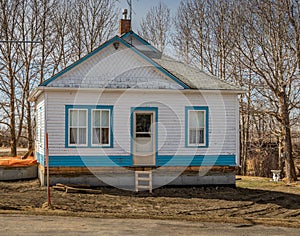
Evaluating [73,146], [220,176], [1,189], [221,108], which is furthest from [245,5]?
[1,189]

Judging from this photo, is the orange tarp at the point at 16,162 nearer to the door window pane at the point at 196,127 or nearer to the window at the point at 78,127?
the window at the point at 78,127

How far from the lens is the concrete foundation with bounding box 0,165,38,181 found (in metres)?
18.4

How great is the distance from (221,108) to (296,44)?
21.6 ft

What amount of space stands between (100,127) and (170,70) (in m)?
4.68

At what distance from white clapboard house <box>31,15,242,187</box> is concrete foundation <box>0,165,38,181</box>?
7.05 ft

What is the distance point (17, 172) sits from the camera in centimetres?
1861

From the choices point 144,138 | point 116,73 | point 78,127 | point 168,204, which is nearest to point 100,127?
point 78,127

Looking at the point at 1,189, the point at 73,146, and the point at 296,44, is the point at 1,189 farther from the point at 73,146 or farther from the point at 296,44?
the point at 296,44

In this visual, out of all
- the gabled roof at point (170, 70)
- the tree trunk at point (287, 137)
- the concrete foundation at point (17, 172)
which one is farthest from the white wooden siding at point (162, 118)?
the tree trunk at point (287, 137)

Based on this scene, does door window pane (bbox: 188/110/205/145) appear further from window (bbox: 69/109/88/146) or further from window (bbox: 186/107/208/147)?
window (bbox: 69/109/88/146)

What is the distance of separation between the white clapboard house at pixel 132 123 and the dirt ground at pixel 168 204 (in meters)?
0.81

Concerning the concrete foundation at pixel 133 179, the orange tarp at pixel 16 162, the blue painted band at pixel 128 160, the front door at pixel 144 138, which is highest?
the front door at pixel 144 138

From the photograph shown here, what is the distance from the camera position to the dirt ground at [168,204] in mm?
11594

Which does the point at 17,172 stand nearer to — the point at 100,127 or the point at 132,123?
the point at 100,127
